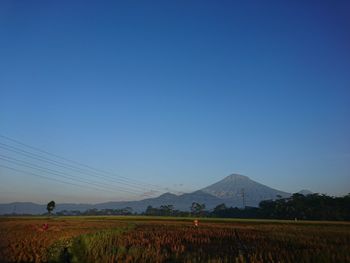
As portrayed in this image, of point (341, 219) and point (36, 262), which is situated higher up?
point (341, 219)

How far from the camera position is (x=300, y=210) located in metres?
100

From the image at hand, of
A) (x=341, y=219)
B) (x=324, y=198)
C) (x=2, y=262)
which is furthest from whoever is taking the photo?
(x=324, y=198)

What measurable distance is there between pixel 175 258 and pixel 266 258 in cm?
483

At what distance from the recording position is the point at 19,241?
2609cm

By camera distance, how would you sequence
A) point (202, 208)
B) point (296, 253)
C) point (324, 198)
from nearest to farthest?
point (296, 253) → point (324, 198) → point (202, 208)

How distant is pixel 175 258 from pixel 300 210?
8725 centimetres

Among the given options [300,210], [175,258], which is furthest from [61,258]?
[300,210]

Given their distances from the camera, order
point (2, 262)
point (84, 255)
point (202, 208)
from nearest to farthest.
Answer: point (2, 262), point (84, 255), point (202, 208)

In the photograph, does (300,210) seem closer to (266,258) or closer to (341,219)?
(341,219)

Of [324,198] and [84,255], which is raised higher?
[324,198]

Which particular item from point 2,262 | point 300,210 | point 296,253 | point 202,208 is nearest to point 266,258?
point 296,253

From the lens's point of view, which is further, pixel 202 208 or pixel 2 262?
pixel 202 208

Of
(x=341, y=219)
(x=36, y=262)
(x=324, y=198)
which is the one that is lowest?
(x=36, y=262)

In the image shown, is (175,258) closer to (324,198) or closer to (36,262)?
(36,262)
